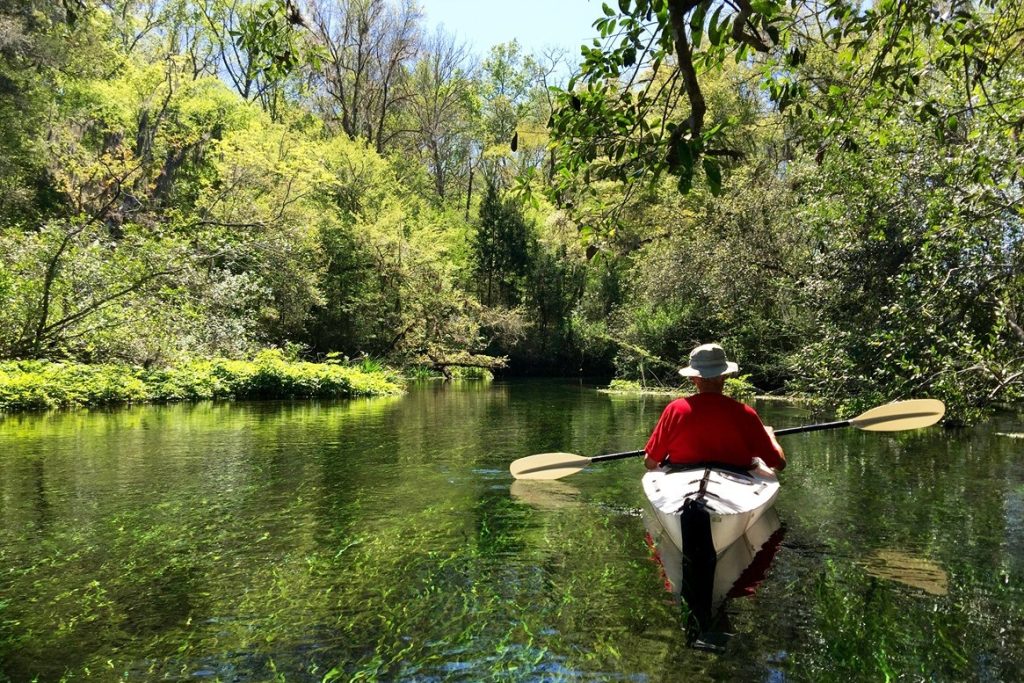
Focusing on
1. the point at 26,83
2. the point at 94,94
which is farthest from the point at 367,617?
the point at 94,94

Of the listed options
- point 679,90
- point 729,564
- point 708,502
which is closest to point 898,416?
point 729,564

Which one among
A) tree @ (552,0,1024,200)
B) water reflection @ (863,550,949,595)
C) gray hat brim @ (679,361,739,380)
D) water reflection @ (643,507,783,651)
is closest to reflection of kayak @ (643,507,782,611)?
water reflection @ (643,507,783,651)

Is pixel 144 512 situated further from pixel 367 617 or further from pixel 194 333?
pixel 194 333

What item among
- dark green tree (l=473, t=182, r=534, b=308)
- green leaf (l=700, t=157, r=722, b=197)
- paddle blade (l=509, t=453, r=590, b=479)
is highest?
dark green tree (l=473, t=182, r=534, b=308)

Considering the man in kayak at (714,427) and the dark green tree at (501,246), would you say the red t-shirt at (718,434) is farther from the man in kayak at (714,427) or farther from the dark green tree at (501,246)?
the dark green tree at (501,246)

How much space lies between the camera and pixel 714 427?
5574 millimetres

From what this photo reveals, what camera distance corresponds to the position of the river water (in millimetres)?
3732

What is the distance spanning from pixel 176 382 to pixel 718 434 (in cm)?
1418

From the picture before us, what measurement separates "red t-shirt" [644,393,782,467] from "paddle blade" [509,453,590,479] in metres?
1.95

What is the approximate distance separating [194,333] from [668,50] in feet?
59.7

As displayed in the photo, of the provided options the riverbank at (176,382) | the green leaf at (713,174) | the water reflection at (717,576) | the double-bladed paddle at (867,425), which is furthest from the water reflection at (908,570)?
the riverbank at (176,382)

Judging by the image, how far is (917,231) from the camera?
42.6ft

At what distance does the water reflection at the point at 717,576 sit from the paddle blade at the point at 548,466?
4.90 ft

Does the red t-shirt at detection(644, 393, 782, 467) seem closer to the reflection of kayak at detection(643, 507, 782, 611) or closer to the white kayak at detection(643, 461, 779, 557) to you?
the white kayak at detection(643, 461, 779, 557)
